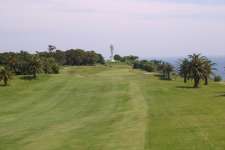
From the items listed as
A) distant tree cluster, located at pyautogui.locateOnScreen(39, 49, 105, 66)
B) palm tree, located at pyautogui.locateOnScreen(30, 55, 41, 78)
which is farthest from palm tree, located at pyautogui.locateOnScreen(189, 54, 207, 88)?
distant tree cluster, located at pyautogui.locateOnScreen(39, 49, 105, 66)

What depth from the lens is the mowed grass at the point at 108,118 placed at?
34.8 metres

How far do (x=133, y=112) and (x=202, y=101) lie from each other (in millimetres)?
14164

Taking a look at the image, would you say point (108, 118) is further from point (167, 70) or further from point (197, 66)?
point (167, 70)

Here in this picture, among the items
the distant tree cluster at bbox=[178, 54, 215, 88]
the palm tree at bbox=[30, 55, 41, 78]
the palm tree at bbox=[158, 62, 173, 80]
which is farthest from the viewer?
the palm tree at bbox=[158, 62, 173, 80]

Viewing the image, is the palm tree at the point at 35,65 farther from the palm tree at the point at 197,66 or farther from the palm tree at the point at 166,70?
the palm tree at the point at 197,66

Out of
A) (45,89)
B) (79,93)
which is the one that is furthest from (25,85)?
(79,93)

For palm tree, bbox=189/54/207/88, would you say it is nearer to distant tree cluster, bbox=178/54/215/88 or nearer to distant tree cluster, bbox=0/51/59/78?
distant tree cluster, bbox=178/54/215/88

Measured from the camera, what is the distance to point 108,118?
51.0 metres

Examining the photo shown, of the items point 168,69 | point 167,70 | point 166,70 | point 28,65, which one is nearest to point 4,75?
point 28,65

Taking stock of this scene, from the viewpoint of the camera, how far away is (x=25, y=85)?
98.8 m

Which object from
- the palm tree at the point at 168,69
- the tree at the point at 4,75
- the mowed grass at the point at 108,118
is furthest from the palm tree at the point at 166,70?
the tree at the point at 4,75

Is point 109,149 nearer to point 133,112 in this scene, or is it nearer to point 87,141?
point 87,141

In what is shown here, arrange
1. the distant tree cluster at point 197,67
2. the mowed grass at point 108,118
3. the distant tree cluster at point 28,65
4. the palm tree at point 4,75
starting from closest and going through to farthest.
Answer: the mowed grass at point 108,118
the distant tree cluster at point 197,67
the palm tree at point 4,75
the distant tree cluster at point 28,65

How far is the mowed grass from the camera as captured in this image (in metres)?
34.8
